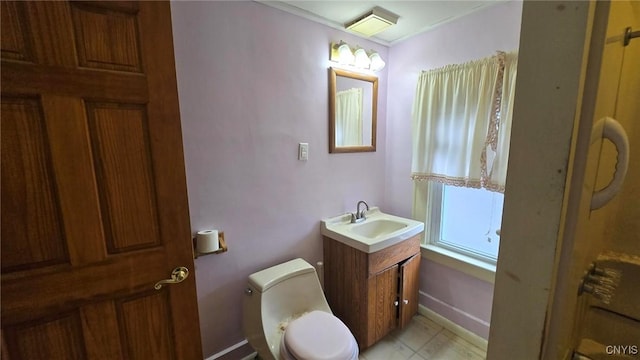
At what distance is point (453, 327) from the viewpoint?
1.99m

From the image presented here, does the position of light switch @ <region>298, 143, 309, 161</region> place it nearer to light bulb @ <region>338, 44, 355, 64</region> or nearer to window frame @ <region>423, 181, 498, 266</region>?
light bulb @ <region>338, 44, 355, 64</region>

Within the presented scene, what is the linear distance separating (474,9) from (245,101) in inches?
62.9

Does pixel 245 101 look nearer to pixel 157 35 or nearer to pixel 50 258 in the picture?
pixel 157 35

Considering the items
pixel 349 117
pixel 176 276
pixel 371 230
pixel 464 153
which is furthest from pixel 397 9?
pixel 176 276

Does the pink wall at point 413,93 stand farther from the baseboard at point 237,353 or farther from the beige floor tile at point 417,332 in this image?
the baseboard at point 237,353

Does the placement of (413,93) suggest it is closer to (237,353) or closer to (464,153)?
(464,153)

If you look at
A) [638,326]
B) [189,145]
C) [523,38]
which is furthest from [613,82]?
[189,145]

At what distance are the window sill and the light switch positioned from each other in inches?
48.4

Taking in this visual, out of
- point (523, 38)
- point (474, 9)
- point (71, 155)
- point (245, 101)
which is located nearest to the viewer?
point (523, 38)

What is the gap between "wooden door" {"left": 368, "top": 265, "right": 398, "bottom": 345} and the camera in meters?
1.77

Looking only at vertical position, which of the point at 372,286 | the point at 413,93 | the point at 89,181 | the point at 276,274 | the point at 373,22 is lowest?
the point at 372,286

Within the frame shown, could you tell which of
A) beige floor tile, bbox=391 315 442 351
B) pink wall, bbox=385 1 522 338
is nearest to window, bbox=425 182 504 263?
pink wall, bbox=385 1 522 338

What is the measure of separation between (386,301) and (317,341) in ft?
2.27

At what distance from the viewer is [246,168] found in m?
1.62
